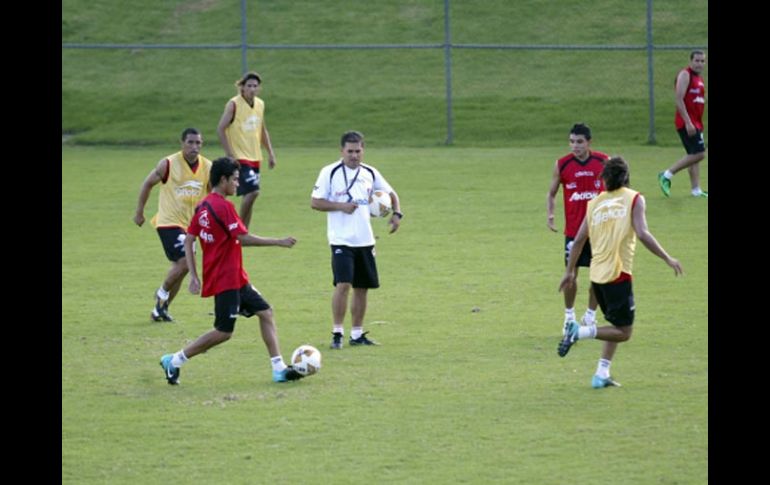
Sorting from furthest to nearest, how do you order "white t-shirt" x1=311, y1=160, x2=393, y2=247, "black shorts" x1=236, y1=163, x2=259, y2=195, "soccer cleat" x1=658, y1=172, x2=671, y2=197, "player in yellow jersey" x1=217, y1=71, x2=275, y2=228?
"soccer cleat" x1=658, y1=172, x2=671, y2=197, "black shorts" x1=236, y1=163, x2=259, y2=195, "player in yellow jersey" x1=217, y1=71, x2=275, y2=228, "white t-shirt" x1=311, y1=160, x2=393, y2=247

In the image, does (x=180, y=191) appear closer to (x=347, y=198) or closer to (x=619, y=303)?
(x=347, y=198)

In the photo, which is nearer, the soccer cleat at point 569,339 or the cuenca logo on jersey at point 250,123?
the soccer cleat at point 569,339

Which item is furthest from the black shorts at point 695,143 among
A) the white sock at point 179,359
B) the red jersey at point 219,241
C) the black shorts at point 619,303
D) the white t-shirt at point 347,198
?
the white sock at point 179,359

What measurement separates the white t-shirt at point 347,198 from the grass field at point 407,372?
1.11 meters

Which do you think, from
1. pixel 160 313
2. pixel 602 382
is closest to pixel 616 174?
pixel 602 382

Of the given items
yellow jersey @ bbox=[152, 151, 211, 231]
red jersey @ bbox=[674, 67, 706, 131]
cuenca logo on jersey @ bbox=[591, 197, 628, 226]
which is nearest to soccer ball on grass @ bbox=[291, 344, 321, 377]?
cuenca logo on jersey @ bbox=[591, 197, 628, 226]

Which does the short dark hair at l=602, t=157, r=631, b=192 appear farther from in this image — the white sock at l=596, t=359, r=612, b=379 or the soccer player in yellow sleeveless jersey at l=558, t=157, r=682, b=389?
the white sock at l=596, t=359, r=612, b=379

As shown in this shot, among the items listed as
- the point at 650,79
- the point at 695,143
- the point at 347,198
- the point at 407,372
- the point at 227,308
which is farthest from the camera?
the point at 650,79

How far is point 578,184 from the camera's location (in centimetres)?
1337

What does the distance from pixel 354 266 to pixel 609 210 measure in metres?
3.12

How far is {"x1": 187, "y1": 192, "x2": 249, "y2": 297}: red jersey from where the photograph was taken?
37.2 feet

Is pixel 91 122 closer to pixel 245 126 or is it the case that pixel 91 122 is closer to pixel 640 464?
pixel 245 126

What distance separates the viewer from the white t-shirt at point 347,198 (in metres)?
13.2

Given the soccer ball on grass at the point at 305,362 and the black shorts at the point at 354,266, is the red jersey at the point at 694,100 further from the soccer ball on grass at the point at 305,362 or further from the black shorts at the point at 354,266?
the soccer ball on grass at the point at 305,362
